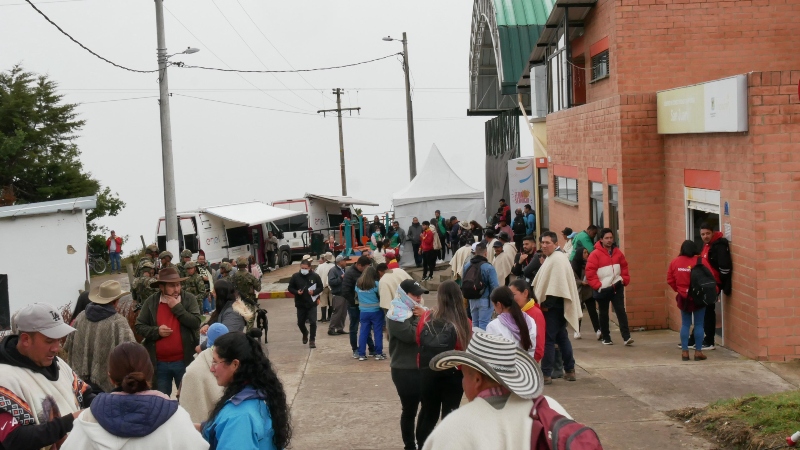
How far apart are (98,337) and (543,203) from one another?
1974 centimetres

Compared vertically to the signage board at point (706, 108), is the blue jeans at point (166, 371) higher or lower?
lower

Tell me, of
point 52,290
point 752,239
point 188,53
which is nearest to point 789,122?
point 752,239

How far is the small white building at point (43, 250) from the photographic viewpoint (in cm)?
1523

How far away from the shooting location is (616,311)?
1335 cm

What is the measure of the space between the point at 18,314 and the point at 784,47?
1487cm

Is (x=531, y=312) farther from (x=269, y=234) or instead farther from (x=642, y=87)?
(x=269, y=234)

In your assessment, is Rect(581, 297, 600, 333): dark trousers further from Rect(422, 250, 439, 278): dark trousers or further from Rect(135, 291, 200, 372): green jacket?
Rect(422, 250, 439, 278): dark trousers

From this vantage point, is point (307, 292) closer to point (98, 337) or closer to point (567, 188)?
point (98, 337)

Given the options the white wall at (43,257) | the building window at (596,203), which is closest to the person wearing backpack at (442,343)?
the white wall at (43,257)

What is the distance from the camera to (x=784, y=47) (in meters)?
16.6

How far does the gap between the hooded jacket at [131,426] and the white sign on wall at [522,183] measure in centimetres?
2357

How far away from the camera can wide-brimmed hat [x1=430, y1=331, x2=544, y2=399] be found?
368cm

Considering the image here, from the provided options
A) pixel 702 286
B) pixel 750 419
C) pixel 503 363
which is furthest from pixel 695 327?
pixel 503 363

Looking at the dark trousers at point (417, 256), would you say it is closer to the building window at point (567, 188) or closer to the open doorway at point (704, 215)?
the building window at point (567, 188)
